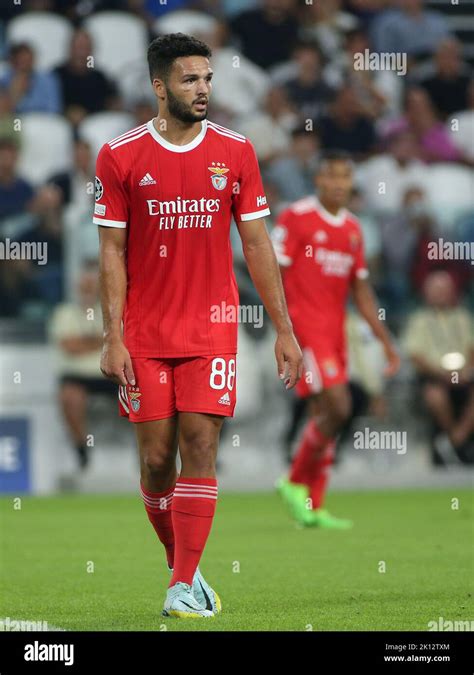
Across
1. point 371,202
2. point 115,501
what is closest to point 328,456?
point 115,501

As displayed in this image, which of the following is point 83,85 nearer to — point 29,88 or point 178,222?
point 29,88

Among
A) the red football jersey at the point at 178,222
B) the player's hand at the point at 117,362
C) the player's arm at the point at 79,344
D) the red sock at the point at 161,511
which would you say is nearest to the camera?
the player's hand at the point at 117,362

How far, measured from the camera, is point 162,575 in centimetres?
793

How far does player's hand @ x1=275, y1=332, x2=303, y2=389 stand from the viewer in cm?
615

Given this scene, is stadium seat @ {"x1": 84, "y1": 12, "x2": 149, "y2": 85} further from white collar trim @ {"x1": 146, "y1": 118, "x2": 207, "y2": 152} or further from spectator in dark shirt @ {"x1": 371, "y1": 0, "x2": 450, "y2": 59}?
white collar trim @ {"x1": 146, "y1": 118, "x2": 207, "y2": 152}

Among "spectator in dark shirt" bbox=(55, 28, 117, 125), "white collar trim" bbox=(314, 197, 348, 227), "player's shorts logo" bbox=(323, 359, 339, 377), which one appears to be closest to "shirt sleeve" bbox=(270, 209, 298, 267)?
"white collar trim" bbox=(314, 197, 348, 227)

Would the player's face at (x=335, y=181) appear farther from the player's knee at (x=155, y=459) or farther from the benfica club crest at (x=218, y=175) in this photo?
the player's knee at (x=155, y=459)

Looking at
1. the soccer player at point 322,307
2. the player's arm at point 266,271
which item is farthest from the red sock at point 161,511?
the soccer player at point 322,307

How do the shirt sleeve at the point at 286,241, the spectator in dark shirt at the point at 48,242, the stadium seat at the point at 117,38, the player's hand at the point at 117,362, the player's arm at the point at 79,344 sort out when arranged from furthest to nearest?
1. the stadium seat at the point at 117,38
2. the spectator in dark shirt at the point at 48,242
3. the player's arm at the point at 79,344
4. the shirt sleeve at the point at 286,241
5. the player's hand at the point at 117,362

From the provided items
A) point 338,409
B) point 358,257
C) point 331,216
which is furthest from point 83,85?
point 338,409

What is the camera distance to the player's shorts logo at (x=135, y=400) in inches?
244

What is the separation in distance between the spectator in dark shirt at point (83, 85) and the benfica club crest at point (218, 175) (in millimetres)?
9113

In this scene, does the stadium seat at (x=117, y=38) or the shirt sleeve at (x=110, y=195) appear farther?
the stadium seat at (x=117, y=38)
